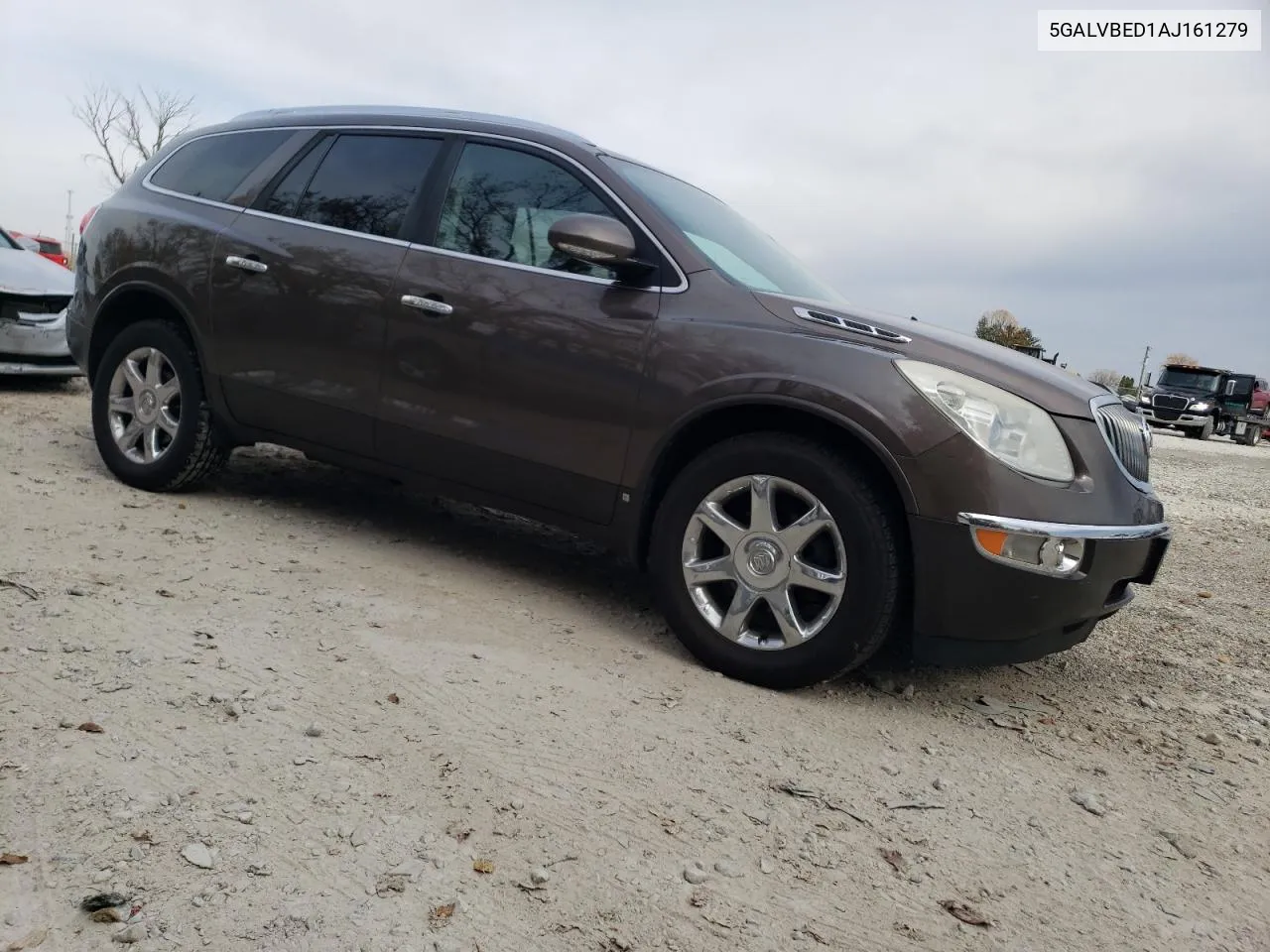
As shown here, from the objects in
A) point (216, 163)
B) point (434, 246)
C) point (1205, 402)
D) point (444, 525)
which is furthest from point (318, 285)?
point (1205, 402)

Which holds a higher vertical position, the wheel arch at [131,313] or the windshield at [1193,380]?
the windshield at [1193,380]

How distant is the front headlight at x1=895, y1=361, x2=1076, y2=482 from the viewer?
2.95m

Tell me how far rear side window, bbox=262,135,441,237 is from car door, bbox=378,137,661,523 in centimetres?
20

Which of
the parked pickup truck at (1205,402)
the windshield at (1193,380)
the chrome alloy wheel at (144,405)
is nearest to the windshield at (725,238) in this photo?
the chrome alloy wheel at (144,405)

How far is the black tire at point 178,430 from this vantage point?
15.0ft

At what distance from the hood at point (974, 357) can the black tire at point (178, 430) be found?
8.89 ft

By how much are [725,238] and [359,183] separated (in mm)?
1613

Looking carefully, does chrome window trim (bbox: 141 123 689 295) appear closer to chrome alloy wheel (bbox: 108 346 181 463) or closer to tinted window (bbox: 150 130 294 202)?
tinted window (bbox: 150 130 294 202)

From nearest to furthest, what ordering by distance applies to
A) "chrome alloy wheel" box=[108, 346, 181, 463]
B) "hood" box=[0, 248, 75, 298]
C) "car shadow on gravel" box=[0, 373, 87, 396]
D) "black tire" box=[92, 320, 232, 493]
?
1. "black tire" box=[92, 320, 232, 493]
2. "chrome alloy wheel" box=[108, 346, 181, 463]
3. "hood" box=[0, 248, 75, 298]
4. "car shadow on gravel" box=[0, 373, 87, 396]

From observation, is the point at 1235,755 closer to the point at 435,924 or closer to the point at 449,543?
the point at 435,924

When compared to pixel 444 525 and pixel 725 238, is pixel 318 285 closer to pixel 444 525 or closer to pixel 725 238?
pixel 444 525

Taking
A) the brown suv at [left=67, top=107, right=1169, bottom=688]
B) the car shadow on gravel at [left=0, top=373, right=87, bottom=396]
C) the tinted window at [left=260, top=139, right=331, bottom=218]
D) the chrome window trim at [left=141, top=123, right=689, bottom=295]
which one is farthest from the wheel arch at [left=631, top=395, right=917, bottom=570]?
the car shadow on gravel at [left=0, top=373, right=87, bottom=396]

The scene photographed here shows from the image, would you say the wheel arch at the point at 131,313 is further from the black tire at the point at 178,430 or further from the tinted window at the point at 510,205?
the tinted window at the point at 510,205

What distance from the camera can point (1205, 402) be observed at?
26266 mm
